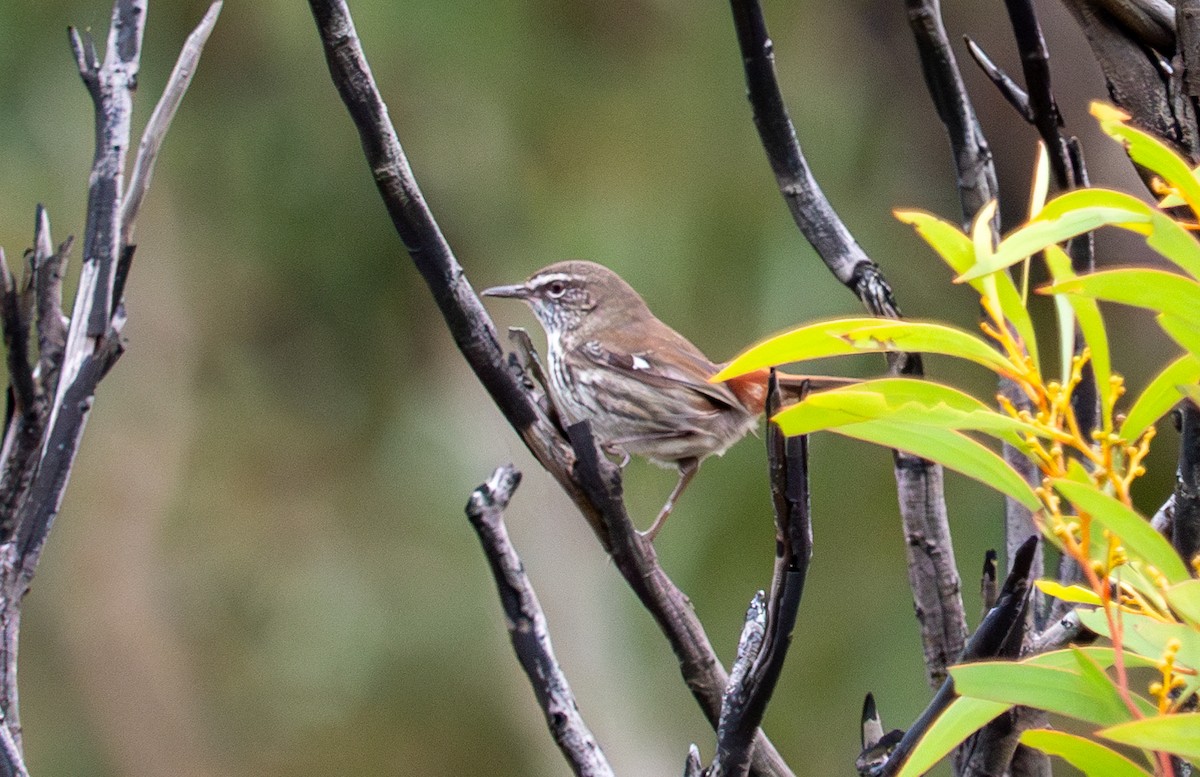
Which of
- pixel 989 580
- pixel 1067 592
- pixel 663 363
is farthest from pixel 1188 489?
pixel 663 363

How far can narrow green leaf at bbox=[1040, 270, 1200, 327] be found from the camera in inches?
28.0

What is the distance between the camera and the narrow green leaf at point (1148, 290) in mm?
711

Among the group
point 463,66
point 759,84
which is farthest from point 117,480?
point 759,84

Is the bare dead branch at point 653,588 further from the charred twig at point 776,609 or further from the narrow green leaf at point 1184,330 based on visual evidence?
the narrow green leaf at point 1184,330

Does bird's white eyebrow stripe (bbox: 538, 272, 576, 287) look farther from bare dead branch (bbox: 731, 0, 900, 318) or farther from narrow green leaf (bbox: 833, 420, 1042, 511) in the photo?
narrow green leaf (bbox: 833, 420, 1042, 511)

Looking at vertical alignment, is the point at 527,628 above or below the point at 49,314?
below

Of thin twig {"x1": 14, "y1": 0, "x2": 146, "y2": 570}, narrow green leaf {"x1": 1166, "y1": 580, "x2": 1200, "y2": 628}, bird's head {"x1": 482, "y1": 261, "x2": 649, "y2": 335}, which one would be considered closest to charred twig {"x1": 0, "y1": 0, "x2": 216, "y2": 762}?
thin twig {"x1": 14, "y1": 0, "x2": 146, "y2": 570}

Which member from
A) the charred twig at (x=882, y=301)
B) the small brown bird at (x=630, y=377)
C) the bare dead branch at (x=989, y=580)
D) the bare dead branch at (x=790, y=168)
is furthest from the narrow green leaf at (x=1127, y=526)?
the small brown bird at (x=630, y=377)

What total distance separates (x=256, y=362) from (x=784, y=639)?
11.7 ft

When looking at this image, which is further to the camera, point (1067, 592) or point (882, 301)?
point (882, 301)

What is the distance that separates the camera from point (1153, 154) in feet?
2.37

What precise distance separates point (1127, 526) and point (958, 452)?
11 cm

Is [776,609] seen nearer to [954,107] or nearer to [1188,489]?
[1188,489]

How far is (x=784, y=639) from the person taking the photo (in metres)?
0.98
